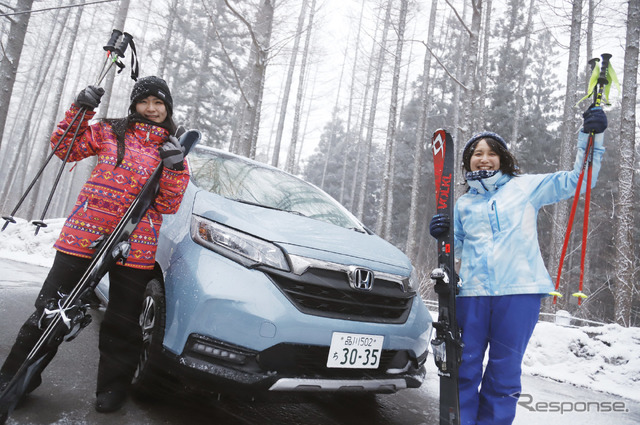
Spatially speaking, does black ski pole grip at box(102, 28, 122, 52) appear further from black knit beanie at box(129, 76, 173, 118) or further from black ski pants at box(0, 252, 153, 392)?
black ski pants at box(0, 252, 153, 392)

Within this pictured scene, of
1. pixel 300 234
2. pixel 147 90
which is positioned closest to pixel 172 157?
pixel 147 90

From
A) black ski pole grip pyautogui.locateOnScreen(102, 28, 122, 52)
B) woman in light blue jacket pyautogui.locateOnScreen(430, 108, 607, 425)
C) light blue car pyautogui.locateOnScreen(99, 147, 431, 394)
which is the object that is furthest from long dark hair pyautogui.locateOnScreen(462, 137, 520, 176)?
black ski pole grip pyautogui.locateOnScreen(102, 28, 122, 52)

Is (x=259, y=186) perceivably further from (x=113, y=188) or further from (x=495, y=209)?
(x=495, y=209)

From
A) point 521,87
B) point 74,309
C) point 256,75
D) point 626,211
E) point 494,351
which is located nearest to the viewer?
point 74,309

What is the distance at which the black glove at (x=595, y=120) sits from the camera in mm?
1824

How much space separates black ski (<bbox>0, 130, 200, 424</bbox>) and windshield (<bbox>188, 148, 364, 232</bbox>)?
1.74 ft

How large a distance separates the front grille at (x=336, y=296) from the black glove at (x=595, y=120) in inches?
50.8

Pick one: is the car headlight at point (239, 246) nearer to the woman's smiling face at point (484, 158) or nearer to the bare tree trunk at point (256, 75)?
the woman's smiling face at point (484, 158)

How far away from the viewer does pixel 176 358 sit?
1.75 m

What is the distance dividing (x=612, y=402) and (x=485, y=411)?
8.83 ft

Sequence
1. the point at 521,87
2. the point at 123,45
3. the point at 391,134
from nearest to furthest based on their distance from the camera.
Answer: the point at 123,45 → the point at 391,134 → the point at 521,87

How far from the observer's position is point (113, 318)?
2039 mm

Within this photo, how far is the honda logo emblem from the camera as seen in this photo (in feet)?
6.32

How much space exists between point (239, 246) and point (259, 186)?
3.33 feet
